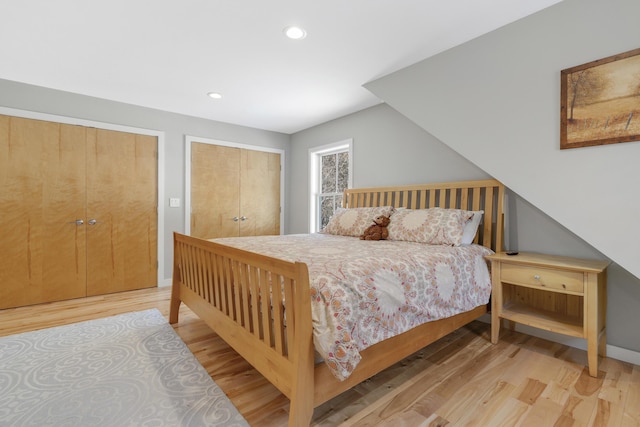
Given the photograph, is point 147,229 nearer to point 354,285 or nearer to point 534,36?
point 354,285

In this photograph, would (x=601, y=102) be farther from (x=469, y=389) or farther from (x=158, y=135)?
(x=158, y=135)

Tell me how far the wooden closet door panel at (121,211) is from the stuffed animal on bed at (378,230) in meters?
2.80

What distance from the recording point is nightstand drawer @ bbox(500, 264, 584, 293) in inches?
73.6

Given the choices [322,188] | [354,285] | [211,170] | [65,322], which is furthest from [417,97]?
[65,322]

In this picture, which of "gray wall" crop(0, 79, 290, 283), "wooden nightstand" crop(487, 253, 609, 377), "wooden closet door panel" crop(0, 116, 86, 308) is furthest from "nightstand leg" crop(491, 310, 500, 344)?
"wooden closet door panel" crop(0, 116, 86, 308)

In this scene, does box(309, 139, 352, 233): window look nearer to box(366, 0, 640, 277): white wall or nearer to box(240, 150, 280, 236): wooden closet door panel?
box(240, 150, 280, 236): wooden closet door panel

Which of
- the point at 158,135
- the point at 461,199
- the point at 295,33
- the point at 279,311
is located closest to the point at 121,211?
the point at 158,135

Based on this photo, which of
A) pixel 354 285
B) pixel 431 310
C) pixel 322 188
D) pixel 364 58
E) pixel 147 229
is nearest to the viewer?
pixel 354 285

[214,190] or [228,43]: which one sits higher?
[228,43]

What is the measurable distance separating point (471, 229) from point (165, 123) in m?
3.85

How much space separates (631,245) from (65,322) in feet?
13.9

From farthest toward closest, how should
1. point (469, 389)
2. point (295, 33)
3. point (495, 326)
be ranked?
point (495, 326) → point (295, 33) → point (469, 389)

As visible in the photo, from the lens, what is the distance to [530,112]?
2014mm

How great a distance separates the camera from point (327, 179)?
15.1 ft
